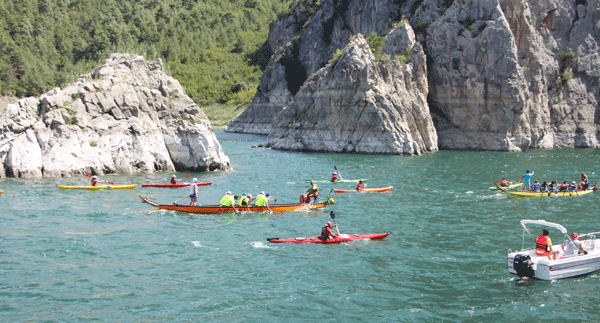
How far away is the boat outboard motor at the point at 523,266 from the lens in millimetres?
18438

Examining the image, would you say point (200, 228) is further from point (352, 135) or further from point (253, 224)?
point (352, 135)

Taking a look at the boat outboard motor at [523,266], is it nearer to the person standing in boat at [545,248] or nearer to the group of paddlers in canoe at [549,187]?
the person standing in boat at [545,248]

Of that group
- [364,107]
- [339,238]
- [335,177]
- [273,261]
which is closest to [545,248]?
[339,238]

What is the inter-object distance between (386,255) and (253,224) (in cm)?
922

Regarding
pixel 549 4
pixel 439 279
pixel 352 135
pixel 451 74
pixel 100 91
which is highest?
pixel 549 4

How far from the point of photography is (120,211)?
98.1 feet

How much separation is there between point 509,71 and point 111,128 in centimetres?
6664

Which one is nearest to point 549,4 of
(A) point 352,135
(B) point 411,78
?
(B) point 411,78

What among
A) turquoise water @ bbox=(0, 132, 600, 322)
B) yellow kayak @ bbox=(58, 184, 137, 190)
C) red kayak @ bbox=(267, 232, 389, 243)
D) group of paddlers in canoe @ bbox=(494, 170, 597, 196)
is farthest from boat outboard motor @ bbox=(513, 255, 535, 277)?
yellow kayak @ bbox=(58, 184, 137, 190)

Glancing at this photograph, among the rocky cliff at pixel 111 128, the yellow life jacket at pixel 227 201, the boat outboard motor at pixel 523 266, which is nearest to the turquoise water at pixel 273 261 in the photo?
the boat outboard motor at pixel 523 266

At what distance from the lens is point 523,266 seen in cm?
1845

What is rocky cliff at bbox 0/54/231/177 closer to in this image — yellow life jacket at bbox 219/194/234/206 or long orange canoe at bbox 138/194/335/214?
long orange canoe at bbox 138/194/335/214

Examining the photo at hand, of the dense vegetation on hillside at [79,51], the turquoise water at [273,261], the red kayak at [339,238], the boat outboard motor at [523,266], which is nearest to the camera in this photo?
the turquoise water at [273,261]

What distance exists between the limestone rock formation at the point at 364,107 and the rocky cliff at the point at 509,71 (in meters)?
1.19
